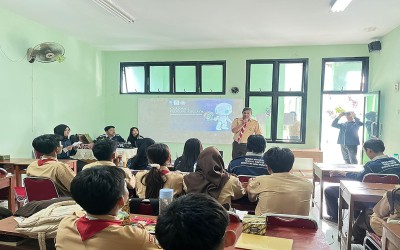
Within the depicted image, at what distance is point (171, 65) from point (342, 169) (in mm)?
4697

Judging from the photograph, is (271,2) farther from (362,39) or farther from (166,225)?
(166,225)

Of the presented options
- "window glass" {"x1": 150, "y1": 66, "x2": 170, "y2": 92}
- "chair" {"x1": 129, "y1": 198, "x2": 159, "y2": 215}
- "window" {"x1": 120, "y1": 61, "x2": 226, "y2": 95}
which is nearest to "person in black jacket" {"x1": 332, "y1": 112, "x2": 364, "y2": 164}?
"window" {"x1": 120, "y1": 61, "x2": 226, "y2": 95}

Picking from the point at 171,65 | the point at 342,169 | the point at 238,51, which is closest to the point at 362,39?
the point at 238,51

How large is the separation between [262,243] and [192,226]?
2.32ft

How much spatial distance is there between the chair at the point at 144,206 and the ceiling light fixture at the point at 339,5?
351 cm

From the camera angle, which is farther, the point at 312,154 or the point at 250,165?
the point at 312,154

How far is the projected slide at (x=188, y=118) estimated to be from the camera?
274 inches

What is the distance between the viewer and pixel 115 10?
14.1 ft

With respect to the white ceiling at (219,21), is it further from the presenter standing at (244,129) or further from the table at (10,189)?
the table at (10,189)

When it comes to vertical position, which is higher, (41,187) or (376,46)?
(376,46)

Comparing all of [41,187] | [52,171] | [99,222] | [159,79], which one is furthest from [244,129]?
[99,222]

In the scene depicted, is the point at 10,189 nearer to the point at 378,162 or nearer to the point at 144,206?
the point at 144,206

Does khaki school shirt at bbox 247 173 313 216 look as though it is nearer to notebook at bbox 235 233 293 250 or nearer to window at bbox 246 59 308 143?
notebook at bbox 235 233 293 250

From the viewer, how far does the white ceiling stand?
166 inches
